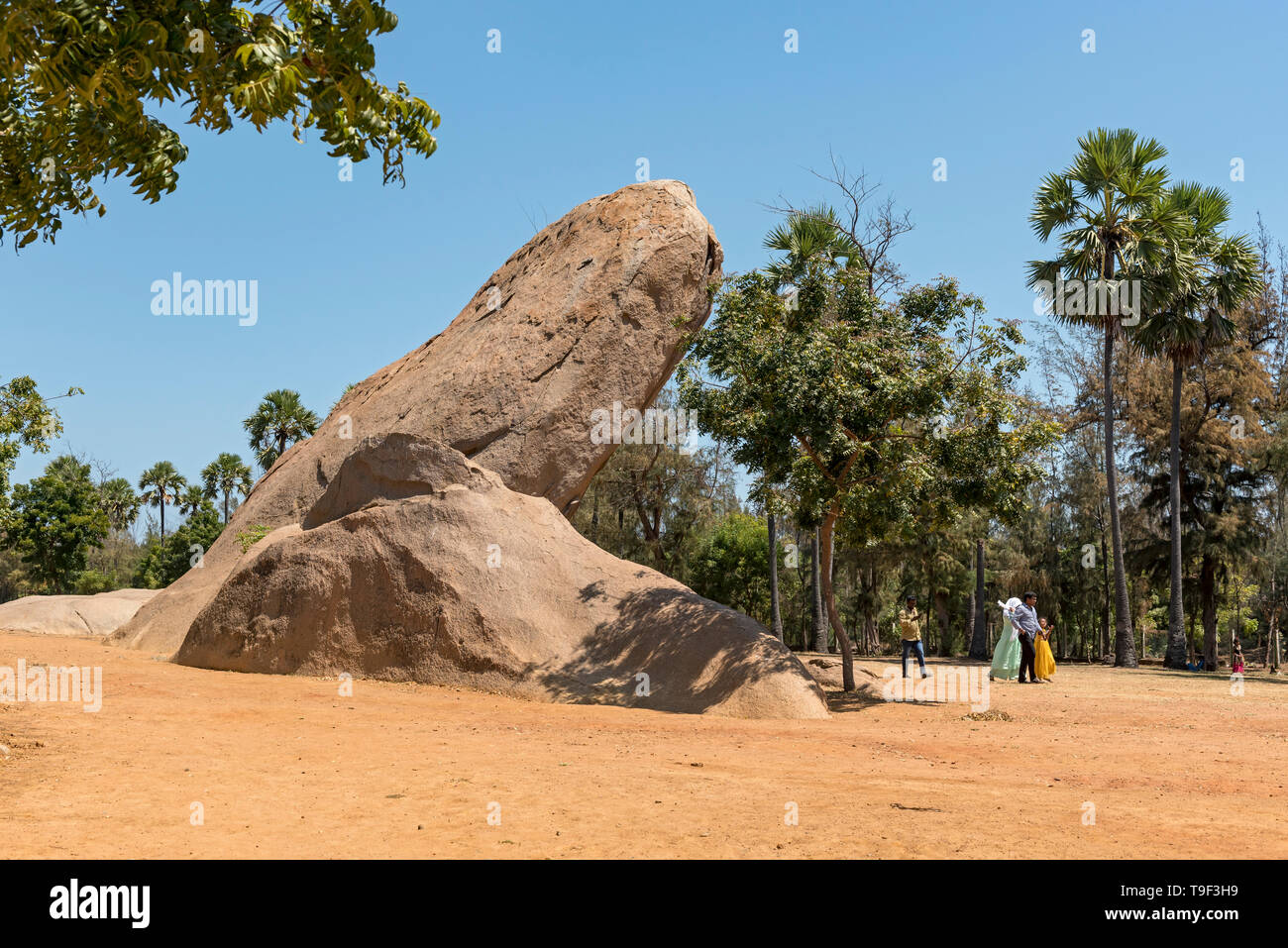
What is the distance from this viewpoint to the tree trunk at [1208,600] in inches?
1222

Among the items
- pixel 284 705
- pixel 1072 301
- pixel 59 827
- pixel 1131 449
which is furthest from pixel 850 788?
pixel 1131 449

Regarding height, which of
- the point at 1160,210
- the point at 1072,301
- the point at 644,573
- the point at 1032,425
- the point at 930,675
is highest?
the point at 1160,210

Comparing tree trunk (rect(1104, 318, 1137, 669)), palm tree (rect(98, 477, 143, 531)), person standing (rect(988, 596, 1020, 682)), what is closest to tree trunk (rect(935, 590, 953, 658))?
tree trunk (rect(1104, 318, 1137, 669))

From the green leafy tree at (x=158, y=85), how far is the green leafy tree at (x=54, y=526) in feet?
134

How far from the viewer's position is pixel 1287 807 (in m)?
7.42

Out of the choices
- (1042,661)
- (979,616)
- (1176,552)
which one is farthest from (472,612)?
(979,616)

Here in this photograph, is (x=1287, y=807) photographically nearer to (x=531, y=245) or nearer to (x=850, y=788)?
(x=850, y=788)

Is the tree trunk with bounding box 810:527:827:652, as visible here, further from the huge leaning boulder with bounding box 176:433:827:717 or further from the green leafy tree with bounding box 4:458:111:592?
the green leafy tree with bounding box 4:458:111:592

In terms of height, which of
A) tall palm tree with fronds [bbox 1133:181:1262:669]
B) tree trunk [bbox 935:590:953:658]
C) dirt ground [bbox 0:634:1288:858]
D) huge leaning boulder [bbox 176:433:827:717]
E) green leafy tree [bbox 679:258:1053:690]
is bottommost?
tree trunk [bbox 935:590:953:658]

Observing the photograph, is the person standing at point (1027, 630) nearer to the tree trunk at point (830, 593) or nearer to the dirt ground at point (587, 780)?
the tree trunk at point (830, 593)

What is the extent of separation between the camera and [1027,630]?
19.7 meters

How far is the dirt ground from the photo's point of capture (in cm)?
596

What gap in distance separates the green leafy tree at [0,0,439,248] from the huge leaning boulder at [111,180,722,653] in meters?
9.24
